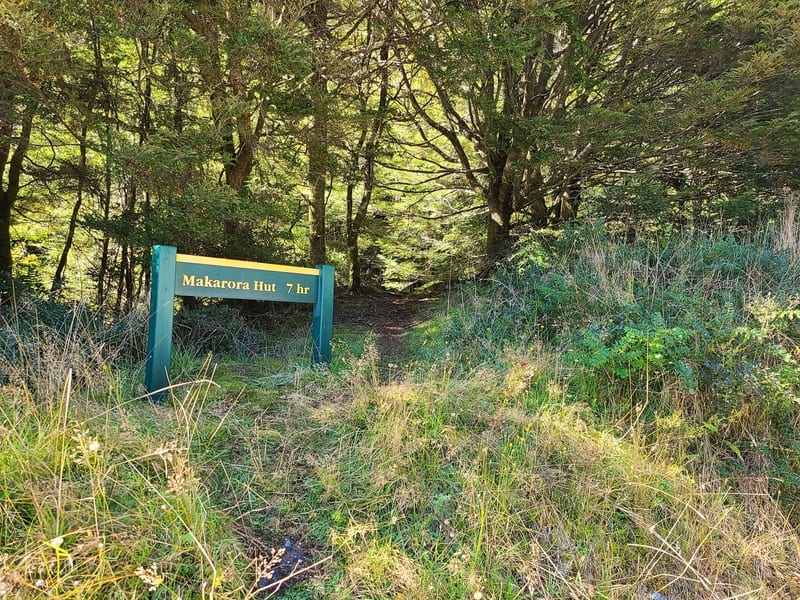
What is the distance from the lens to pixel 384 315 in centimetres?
817

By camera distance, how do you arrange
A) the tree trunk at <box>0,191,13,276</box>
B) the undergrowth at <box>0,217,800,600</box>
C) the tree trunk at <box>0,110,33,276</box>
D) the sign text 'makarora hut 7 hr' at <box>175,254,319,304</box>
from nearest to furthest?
the undergrowth at <box>0,217,800,600</box> → the sign text 'makarora hut 7 hr' at <box>175,254,319,304</box> → the tree trunk at <box>0,110,33,276</box> → the tree trunk at <box>0,191,13,276</box>

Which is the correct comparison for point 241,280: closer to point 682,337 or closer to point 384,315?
point 682,337

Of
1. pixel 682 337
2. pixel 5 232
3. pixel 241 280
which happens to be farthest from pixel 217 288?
pixel 5 232

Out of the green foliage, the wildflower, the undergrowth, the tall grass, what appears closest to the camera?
the wildflower

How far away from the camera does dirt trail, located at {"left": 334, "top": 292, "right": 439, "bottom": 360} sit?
590cm

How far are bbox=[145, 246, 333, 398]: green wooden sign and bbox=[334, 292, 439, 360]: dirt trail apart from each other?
3.68 ft

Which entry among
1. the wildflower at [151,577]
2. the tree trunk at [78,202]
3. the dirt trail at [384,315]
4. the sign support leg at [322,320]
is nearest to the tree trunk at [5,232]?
the tree trunk at [78,202]

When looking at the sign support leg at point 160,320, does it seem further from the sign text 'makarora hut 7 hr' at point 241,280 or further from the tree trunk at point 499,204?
the tree trunk at point 499,204

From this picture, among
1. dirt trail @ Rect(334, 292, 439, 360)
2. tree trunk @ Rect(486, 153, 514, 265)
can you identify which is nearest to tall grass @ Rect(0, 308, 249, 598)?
dirt trail @ Rect(334, 292, 439, 360)

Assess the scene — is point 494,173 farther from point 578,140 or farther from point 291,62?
point 291,62

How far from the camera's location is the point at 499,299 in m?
5.19

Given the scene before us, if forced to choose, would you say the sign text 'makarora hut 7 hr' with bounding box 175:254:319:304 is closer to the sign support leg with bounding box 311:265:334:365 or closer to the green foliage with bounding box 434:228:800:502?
the sign support leg with bounding box 311:265:334:365

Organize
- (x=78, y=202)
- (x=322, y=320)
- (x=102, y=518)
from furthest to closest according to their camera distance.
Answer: (x=78, y=202)
(x=322, y=320)
(x=102, y=518)

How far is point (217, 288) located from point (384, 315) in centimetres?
489
